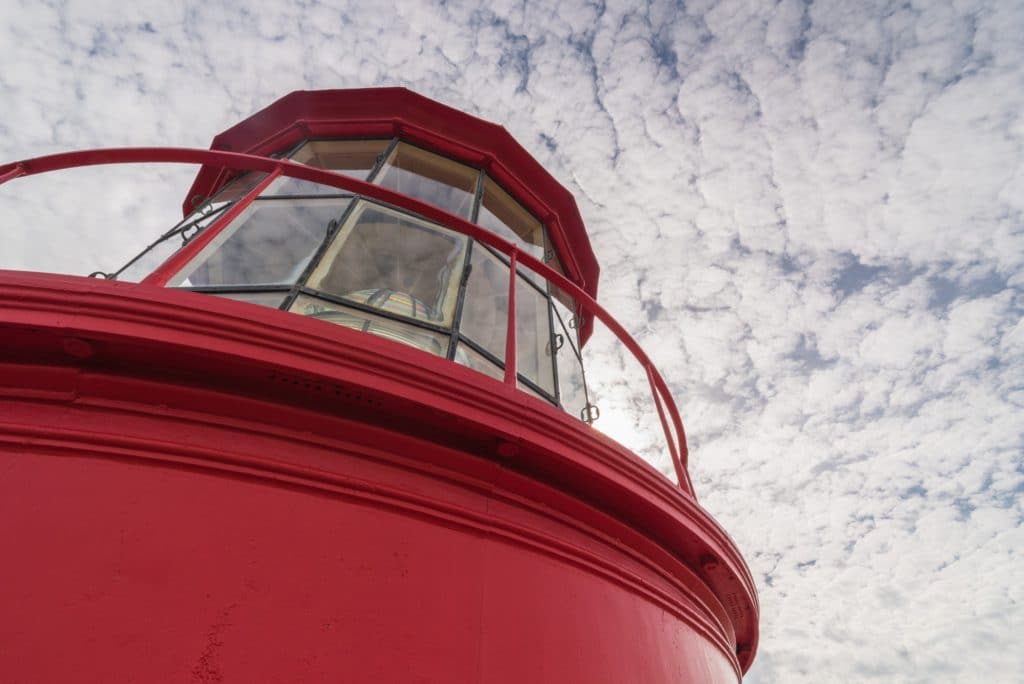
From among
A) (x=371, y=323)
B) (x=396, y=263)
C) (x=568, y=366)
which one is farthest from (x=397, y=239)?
(x=568, y=366)

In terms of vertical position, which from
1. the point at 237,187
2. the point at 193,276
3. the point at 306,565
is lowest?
the point at 306,565

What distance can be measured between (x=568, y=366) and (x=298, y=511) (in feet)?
10.7

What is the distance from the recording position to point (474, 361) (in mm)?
3242

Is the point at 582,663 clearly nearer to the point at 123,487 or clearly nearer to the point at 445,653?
the point at 445,653

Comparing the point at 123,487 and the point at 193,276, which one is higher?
the point at 193,276

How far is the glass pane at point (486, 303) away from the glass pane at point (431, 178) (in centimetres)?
84

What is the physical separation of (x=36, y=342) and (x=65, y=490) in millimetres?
463

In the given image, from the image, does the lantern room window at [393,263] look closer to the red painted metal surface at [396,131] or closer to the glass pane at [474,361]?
the glass pane at [474,361]

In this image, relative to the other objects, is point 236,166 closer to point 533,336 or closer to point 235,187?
point 533,336

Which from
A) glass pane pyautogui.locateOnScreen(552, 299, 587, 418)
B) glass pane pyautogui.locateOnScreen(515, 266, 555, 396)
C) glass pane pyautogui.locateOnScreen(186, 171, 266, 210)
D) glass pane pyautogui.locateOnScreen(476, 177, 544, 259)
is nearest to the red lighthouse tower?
glass pane pyautogui.locateOnScreen(515, 266, 555, 396)

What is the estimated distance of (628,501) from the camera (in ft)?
7.33

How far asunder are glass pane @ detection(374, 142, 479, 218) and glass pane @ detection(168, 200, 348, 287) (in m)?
1.09

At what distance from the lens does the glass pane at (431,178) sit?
191 inches

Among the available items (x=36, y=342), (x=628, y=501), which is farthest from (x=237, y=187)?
(x=628, y=501)
